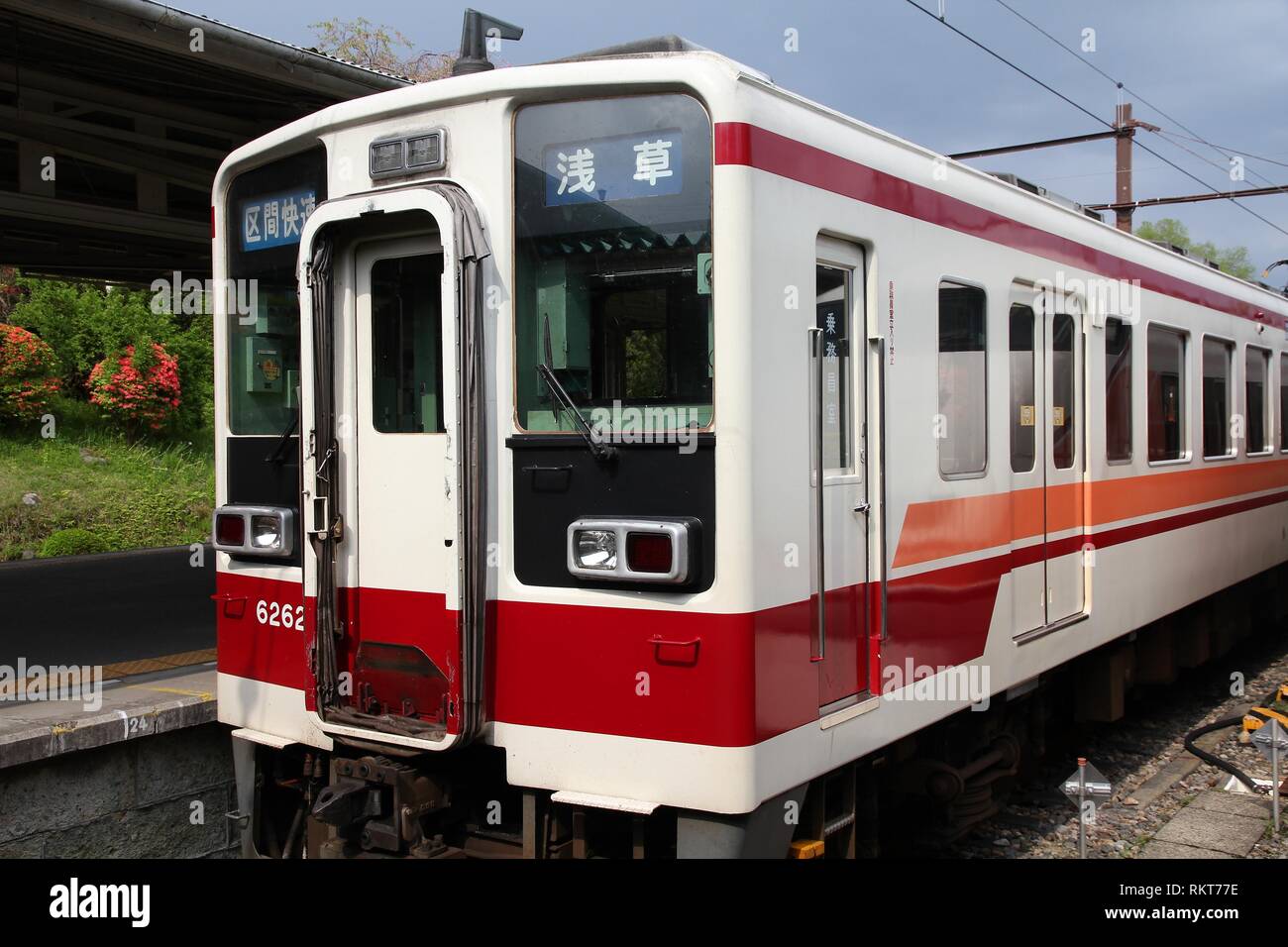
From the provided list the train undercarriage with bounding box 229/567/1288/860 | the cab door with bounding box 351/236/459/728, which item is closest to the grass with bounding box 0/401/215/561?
the train undercarriage with bounding box 229/567/1288/860

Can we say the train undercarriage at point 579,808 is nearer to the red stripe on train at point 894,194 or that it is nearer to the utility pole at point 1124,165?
the red stripe on train at point 894,194

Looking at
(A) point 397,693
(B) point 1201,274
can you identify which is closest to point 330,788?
(A) point 397,693

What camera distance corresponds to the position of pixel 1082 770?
5.73 metres

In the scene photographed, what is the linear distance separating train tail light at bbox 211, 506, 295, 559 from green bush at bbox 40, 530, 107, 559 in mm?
11116

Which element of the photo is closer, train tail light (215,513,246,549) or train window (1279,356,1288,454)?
train tail light (215,513,246,549)

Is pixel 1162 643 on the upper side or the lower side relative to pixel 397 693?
lower

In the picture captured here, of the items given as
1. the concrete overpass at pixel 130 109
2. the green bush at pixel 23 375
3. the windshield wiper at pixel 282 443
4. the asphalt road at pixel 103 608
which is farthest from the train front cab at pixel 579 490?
the green bush at pixel 23 375

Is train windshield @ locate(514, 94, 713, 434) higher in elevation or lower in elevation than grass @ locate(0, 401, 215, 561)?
higher

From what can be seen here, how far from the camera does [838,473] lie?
14.1 ft

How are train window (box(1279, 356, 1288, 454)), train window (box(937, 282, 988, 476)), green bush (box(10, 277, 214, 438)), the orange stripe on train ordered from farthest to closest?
green bush (box(10, 277, 214, 438))
train window (box(1279, 356, 1288, 454))
train window (box(937, 282, 988, 476))
the orange stripe on train

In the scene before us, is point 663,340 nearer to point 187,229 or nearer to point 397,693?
point 397,693

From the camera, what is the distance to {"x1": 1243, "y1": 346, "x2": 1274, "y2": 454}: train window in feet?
32.1

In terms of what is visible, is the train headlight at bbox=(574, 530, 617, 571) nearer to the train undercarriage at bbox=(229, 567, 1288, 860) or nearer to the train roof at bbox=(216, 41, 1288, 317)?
the train undercarriage at bbox=(229, 567, 1288, 860)
